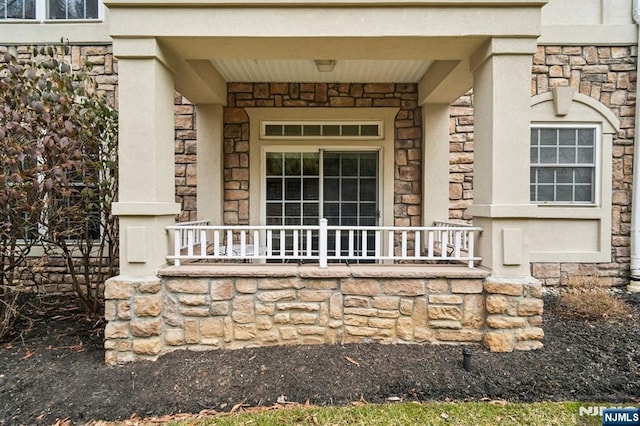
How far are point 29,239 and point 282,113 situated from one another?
3464 mm

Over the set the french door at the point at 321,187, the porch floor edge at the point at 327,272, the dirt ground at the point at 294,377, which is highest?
the french door at the point at 321,187

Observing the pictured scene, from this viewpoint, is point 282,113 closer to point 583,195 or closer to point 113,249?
point 113,249

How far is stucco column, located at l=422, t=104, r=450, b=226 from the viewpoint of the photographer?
4844 mm

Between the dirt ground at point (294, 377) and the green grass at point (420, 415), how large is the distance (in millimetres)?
100

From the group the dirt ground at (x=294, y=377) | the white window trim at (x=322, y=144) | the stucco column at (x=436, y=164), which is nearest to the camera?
the dirt ground at (x=294, y=377)

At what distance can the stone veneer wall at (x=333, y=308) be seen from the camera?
3148 millimetres

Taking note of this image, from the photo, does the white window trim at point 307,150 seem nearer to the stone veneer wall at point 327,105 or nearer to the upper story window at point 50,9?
the stone veneer wall at point 327,105

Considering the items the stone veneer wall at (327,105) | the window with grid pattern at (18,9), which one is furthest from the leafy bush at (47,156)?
the window with grid pattern at (18,9)

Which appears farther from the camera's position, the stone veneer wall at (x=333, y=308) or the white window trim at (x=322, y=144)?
the white window trim at (x=322, y=144)

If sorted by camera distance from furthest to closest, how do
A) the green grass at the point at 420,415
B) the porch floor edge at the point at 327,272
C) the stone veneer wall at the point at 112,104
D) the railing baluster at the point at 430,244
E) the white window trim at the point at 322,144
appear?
the white window trim at the point at 322,144, the stone veneer wall at the point at 112,104, the railing baluster at the point at 430,244, the porch floor edge at the point at 327,272, the green grass at the point at 420,415

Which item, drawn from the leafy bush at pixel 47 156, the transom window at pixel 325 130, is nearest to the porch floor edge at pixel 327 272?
the leafy bush at pixel 47 156

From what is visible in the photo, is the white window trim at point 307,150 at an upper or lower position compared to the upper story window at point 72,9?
lower

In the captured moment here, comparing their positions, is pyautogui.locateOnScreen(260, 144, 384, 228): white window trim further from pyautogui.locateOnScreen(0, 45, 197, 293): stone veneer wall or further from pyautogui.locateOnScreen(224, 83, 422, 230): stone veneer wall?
pyautogui.locateOnScreen(0, 45, 197, 293): stone veneer wall

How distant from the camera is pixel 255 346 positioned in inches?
128
